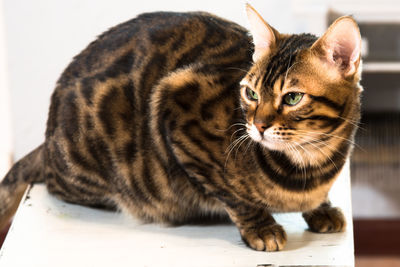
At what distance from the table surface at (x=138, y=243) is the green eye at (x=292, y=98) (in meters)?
0.28

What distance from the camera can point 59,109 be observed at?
1329 mm

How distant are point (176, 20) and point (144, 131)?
0.24 meters

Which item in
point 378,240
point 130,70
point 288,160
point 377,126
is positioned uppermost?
point 130,70

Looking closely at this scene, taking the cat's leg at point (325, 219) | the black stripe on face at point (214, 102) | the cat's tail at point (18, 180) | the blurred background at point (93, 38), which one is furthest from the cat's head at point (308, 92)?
the blurred background at point (93, 38)

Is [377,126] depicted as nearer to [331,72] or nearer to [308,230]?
[308,230]

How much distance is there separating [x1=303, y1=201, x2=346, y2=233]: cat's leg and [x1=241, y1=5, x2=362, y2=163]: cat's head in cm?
21

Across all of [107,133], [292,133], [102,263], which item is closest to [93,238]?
[102,263]

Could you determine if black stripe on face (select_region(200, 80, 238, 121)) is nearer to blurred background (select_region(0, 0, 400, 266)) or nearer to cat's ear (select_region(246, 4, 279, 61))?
cat's ear (select_region(246, 4, 279, 61))

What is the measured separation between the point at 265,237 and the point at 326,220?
14 cm

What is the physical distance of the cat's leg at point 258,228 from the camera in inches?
44.8

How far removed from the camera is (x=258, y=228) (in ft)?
3.81

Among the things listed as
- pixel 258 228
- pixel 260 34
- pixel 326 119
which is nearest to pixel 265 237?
pixel 258 228

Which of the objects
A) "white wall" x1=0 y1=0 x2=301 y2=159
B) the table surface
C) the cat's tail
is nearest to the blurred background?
"white wall" x1=0 y1=0 x2=301 y2=159

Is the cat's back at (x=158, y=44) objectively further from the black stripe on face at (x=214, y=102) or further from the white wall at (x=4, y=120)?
the white wall at (x=4, y=120)
